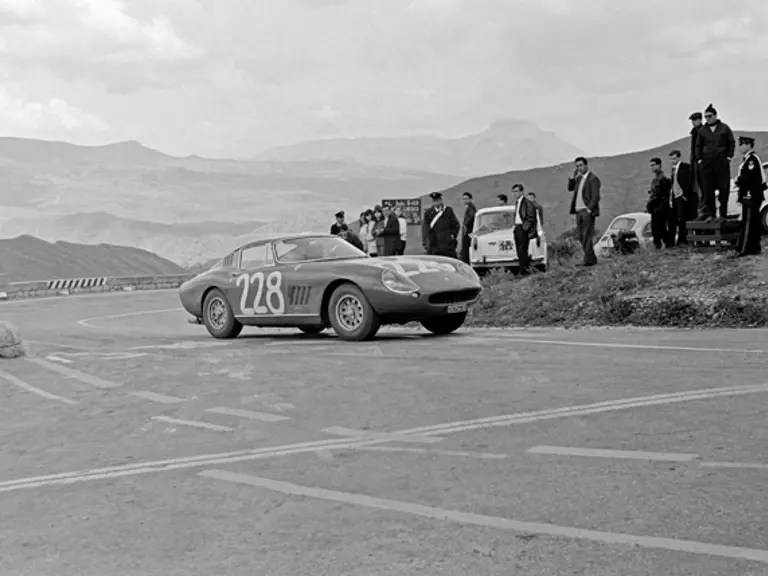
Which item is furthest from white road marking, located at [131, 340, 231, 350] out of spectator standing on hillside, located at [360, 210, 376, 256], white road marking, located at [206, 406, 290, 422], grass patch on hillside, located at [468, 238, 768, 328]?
spectator standing on hillside, located at [360, 210, 376, 256]

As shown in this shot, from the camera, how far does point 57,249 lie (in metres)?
91.1

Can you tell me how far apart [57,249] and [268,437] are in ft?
288

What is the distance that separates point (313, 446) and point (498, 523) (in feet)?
7.52

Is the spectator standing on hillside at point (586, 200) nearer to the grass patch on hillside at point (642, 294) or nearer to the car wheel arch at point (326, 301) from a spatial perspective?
the grass patch on hillside at point (642, 294)

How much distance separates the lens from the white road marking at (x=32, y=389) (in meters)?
9.68

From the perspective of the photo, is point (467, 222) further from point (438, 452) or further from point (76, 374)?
point (438, 452)

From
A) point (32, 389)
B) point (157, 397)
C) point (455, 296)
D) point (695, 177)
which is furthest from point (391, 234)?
point (157, 397)

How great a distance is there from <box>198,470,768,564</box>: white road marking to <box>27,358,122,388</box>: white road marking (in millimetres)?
4406

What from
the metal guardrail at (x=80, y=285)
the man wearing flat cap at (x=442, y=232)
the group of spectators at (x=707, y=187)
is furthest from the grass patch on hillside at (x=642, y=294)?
the metal guardrail at (x=80, y=285)

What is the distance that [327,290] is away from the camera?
45.1 ft

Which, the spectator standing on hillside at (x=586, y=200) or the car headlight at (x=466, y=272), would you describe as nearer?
the car headlight at (x=466, y=272)

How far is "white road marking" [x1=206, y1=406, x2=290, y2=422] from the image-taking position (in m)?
8.21

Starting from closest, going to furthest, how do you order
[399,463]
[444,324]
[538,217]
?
[399,463] < [444,324] < [538,217]

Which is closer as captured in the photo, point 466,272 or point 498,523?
point 498,523
